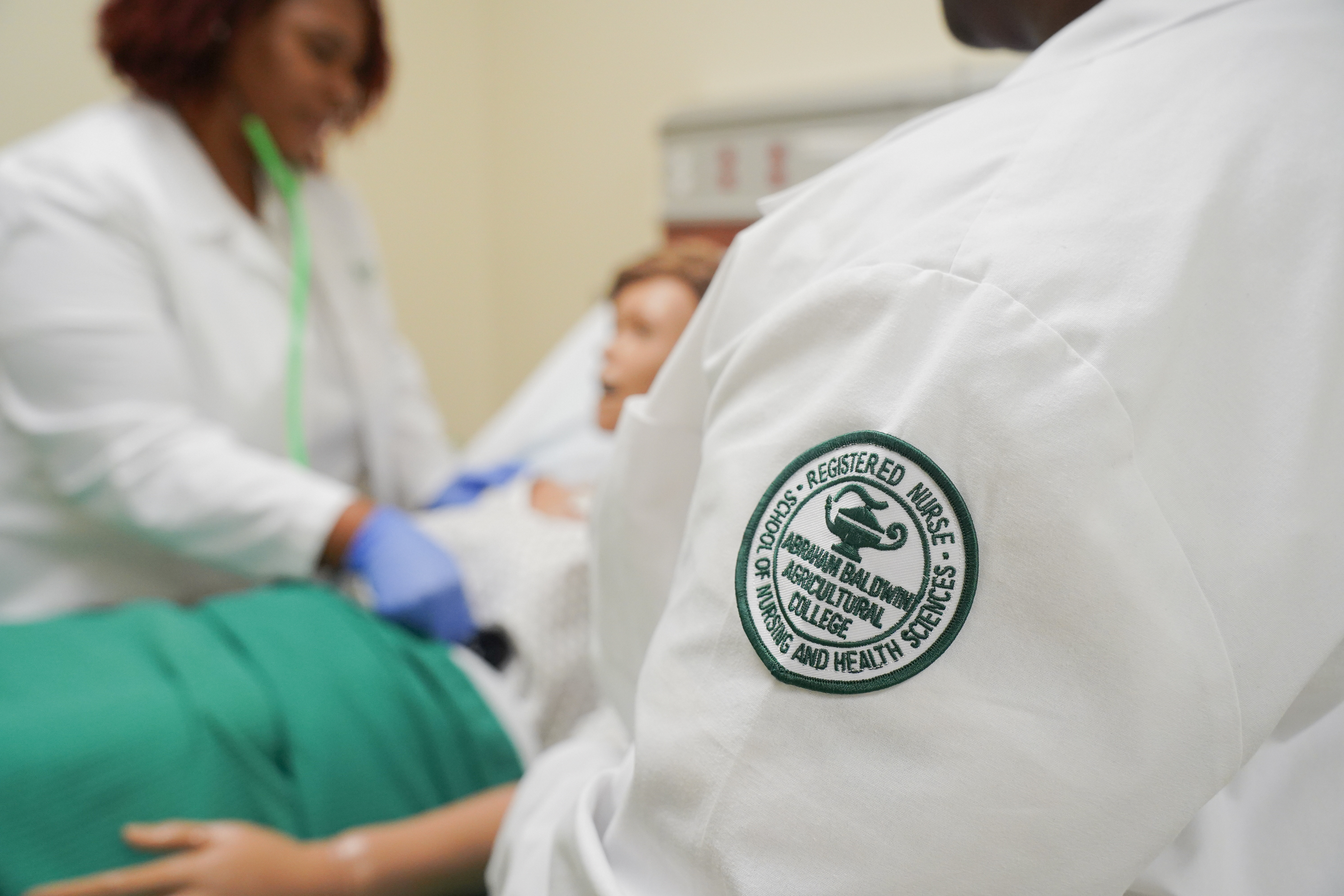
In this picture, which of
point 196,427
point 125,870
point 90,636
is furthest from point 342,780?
point 196,427

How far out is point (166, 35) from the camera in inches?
55.6

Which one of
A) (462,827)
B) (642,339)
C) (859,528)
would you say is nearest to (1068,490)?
(859,528)

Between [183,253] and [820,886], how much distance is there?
4.29 feet

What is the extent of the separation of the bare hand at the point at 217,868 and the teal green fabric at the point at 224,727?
0.02 metres

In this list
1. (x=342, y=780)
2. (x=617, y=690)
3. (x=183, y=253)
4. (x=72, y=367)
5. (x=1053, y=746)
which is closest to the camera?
(x=1053, y=746)

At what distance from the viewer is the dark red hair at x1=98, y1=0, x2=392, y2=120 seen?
141 centimetres

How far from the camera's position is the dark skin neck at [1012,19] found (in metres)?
0.65

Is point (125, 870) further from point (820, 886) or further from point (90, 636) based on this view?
point (820, 886)

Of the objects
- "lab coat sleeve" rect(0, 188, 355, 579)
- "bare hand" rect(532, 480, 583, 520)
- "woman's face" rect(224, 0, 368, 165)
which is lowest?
"bare hand" rect(532, 480, 583, 520)

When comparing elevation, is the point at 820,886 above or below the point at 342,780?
above

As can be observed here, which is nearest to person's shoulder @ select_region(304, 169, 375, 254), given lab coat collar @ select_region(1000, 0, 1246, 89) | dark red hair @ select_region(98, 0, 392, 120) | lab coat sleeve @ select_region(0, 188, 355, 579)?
dark red hair @ select_region(98, 0, 392, 120)

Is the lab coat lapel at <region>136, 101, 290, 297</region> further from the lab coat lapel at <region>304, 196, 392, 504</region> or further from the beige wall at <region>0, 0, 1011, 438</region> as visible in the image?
the beige wall at <region>0, 0, 1011, 438</region>

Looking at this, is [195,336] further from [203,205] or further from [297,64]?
[297,64]

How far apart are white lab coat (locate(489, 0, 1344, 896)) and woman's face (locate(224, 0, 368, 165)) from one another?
1.23 metres
